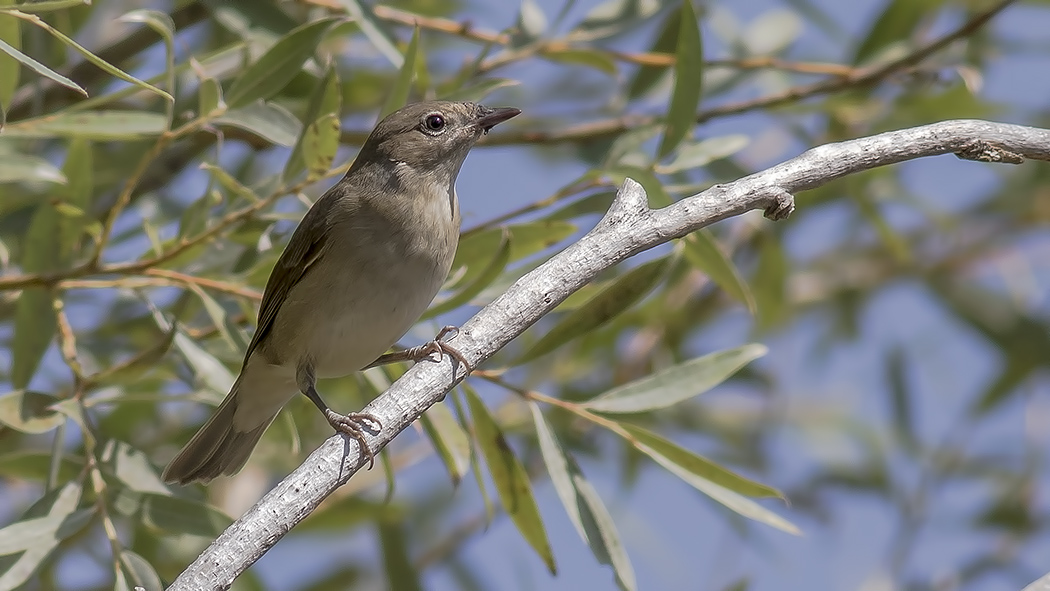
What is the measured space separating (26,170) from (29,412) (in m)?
0.68

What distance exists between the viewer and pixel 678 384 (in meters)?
4.04

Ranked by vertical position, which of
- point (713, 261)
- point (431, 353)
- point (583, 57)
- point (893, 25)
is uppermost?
point (893, 25)

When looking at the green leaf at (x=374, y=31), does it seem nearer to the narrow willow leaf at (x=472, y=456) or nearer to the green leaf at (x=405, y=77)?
the green leaf at (x=405, y=77)

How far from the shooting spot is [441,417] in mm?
4027

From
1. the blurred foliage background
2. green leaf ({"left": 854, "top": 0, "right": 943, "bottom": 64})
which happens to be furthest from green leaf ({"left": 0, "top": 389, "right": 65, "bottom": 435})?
green leaf ({"left": 854, "top": 0, "right": 943, "bottom": 64})

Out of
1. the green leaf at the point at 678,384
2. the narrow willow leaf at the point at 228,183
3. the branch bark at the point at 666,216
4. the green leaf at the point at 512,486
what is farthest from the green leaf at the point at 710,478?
the narrow willow leaf at the point at 228,183

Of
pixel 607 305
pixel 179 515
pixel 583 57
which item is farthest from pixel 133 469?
pixel 583 57

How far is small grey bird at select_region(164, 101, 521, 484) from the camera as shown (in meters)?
4.09

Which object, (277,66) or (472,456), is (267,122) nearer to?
(277,66)

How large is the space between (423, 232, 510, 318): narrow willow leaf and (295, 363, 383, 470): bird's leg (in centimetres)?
46

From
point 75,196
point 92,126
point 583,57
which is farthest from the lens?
point 583,57

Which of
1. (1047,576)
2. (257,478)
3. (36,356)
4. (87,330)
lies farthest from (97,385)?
(1047,576)

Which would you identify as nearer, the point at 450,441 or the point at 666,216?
the point at 666,216

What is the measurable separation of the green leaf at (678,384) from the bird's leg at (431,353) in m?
0.52
